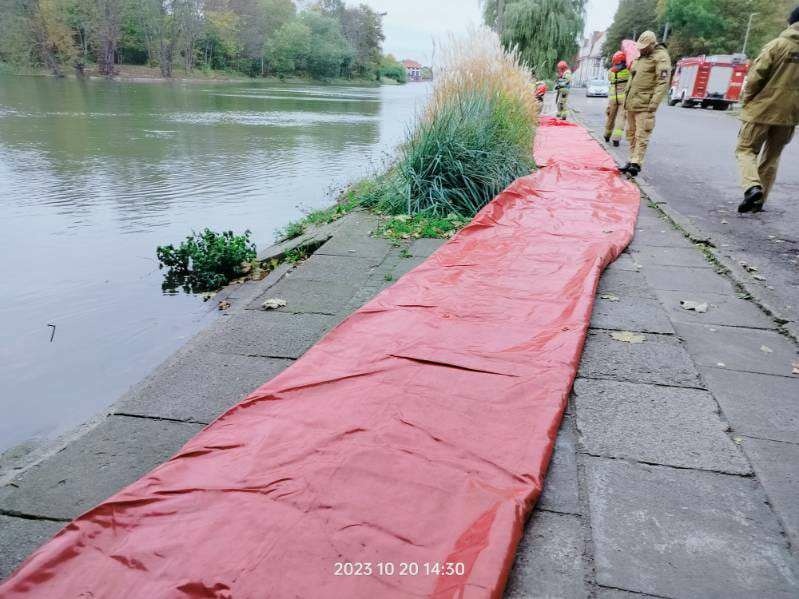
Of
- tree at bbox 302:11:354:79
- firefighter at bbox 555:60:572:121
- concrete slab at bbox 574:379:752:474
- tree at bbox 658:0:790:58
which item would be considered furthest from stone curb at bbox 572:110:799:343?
tree at bbox 302:11:354:79

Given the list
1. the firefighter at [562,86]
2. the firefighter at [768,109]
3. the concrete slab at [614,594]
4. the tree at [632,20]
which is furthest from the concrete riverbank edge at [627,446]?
the tree at [632,20]

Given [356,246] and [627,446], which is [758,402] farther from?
[356,246]

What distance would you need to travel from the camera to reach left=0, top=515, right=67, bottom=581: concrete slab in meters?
1.40

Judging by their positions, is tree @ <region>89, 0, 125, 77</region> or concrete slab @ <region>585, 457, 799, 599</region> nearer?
concrete slab @ <region>585, 457, 799, 599</region>

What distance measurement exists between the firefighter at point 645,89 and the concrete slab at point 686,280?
3.50 meters

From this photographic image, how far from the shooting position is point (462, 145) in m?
5.09

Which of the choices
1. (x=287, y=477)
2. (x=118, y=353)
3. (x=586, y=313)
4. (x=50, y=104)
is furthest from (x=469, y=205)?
(x=50, y=104)

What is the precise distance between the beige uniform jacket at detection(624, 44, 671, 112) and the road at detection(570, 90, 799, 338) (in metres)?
0.92

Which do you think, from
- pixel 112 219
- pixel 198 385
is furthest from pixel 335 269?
pixel 112 219

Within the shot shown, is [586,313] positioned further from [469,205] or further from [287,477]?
[469,205]

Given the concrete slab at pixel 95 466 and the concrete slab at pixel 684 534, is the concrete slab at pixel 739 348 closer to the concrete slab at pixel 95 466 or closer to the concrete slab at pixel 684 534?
the concrete slab at pixel 684 534

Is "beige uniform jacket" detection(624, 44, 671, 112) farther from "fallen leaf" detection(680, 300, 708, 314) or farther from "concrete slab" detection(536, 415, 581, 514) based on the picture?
"concrete slab" detection(536, 415, 581, 514)

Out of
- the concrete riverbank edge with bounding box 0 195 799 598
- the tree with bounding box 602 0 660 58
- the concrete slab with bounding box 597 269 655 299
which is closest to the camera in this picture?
the concrete riverbank edge with bounding box 0 195 799 598

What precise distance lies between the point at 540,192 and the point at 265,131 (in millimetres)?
9442
